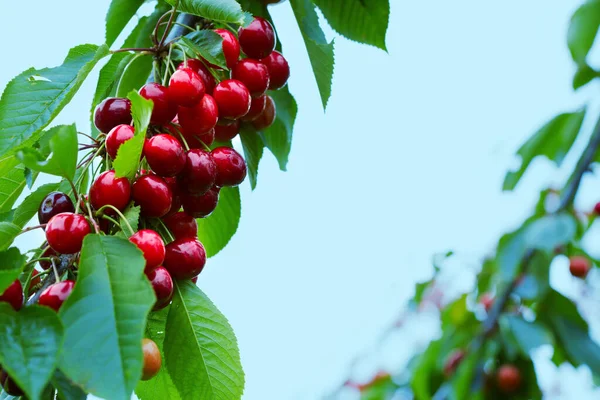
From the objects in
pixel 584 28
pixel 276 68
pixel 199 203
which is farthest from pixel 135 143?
pixel 584 28

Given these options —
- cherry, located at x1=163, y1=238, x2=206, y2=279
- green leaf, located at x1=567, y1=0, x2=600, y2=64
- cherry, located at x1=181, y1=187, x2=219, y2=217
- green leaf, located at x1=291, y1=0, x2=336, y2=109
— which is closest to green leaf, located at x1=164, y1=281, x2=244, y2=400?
cherry, located at x1=163, y1=238, x2=206, y2=279

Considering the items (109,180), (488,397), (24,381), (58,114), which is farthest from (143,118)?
(488,397)

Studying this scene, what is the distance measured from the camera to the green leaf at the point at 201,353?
2.89ft

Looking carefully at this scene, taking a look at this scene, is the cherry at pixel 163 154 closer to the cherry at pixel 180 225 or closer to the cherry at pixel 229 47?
the cherry at pixel 180 225

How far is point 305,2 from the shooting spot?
1.34 metres

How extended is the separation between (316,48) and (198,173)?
513 mm

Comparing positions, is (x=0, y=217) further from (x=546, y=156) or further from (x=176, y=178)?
(x=546, y=156)

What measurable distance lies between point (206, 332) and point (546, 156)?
171 cm

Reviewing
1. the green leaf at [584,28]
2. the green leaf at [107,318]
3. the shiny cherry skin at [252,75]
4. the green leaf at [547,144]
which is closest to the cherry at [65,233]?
the green leaf at [107,318]

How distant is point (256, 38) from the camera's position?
1135 mm

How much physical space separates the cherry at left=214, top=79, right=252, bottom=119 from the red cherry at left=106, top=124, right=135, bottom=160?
0.60 ft

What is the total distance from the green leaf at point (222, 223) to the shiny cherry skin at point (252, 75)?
9.6 inches

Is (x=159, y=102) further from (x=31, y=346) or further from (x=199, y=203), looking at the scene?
(x=31, y=346)

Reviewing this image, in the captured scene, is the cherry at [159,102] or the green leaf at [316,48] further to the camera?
the green leaf at [316,48]
